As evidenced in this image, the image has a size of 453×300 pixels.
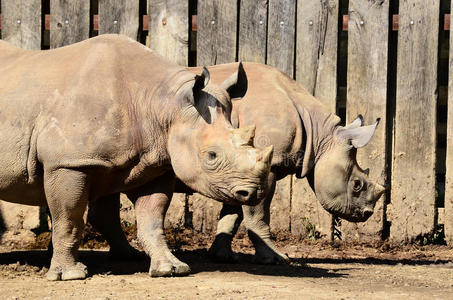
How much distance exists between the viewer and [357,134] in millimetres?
8289

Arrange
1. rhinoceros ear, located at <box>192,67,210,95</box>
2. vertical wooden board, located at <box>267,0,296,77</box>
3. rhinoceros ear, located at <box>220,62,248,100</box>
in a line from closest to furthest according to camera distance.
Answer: rhinoceros ear, located at <box>192,67,210,95</box>
rhinoceros ear, located at <box>220,62,248,100</box>
vertical wooden board, located at <box>267,0,296,77</box>

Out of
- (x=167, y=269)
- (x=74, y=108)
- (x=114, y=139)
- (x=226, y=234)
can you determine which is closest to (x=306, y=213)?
(x=226, y=234)

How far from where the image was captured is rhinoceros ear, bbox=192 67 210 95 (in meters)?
6.40

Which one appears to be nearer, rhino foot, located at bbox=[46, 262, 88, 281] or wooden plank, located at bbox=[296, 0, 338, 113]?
rhino foot, located at bbox=[46, 262, 88, 281]

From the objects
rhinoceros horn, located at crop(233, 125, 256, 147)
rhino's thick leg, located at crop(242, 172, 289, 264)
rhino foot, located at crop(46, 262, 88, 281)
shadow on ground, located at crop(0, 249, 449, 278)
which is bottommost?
shadow on ground, located at crop(0, 249, 449, 278)

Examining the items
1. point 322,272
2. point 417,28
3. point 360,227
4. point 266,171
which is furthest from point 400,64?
point 266,171

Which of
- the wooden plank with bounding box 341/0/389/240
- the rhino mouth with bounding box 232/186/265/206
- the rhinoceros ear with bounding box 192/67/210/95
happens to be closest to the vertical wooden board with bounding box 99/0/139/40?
the wooden plank with bounding box 341/0/389/240

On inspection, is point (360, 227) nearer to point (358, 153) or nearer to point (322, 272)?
point (358, 153)

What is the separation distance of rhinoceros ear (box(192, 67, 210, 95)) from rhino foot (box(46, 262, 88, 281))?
1.55m

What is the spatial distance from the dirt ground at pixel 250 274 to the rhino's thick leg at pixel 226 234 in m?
0.13

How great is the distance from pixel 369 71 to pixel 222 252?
2543 millimetres

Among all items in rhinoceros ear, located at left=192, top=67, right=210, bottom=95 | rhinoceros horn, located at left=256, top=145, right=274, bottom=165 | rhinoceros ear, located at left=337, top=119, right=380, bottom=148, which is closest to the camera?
rhinoceros horn, located at left=256, top=145, right=274, bottom=165

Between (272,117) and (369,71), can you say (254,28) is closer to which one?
(369,71)

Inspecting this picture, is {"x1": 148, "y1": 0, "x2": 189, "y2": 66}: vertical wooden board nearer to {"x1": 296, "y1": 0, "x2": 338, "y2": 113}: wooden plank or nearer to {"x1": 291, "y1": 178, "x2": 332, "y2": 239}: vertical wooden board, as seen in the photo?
{"x1": 296, "y1": 0, "x2": 338, "y2": 113}: wooden plank
